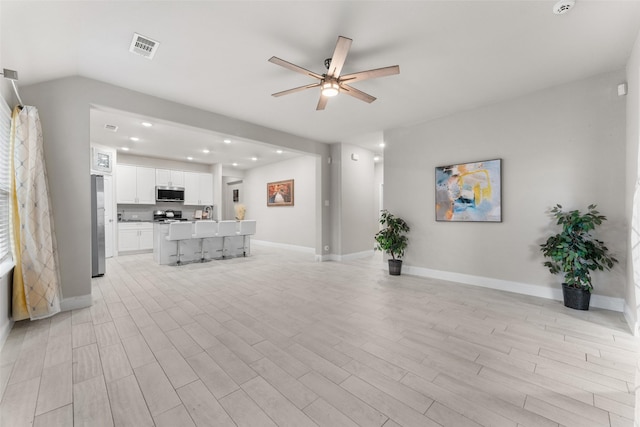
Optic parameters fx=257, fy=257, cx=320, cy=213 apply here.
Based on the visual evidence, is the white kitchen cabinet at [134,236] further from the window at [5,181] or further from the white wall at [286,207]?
the window at [5,181]

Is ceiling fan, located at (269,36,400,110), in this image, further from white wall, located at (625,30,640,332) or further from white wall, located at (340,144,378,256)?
white wall, located at (340,144,378,256)

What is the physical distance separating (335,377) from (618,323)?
10.1 feet

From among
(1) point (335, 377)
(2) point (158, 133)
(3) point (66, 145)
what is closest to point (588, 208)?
(1) point (335, 377)

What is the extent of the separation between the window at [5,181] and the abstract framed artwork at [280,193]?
5.82 m

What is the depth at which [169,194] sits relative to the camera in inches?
309

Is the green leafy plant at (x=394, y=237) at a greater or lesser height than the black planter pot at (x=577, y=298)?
greater

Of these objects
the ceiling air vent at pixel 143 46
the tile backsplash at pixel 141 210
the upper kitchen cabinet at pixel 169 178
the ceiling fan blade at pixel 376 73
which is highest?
the ceiling air vent at pixel 143 46

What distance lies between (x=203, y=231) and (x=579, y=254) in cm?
619

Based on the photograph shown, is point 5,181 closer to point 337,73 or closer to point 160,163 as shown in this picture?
point 337,73

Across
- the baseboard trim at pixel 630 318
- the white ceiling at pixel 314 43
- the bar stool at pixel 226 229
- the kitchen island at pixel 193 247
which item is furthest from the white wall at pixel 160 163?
the baseboard trim at pixel 630 318

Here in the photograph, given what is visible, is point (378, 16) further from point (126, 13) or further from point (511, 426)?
point (511, 426)

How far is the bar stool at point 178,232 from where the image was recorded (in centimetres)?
527

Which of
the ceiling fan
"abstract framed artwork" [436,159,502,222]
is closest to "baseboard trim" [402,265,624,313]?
"abstract framed artwork" [436,159,502,222]

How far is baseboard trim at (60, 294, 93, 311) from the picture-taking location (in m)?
2.96
